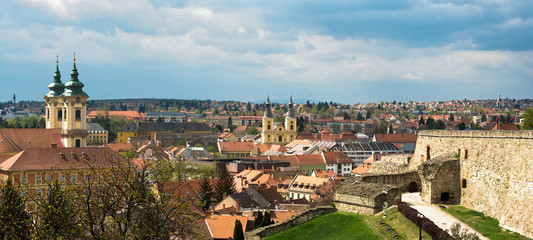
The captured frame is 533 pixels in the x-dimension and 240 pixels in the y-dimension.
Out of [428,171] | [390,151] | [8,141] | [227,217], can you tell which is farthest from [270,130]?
[428,171]

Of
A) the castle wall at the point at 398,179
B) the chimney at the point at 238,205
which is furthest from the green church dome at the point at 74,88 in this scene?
the castle wall at the point at 398,179

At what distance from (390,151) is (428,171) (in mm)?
87722

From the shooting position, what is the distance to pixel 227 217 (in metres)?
38.6

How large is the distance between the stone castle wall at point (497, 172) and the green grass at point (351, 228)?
3.73m

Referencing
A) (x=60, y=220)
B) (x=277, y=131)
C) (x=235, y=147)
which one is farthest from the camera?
(x=277, y=131)

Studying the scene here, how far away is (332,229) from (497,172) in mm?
7156

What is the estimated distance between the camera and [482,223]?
2303 cm

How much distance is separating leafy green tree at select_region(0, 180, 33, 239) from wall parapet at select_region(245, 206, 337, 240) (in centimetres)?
918

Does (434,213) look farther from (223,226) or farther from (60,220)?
(223,226)

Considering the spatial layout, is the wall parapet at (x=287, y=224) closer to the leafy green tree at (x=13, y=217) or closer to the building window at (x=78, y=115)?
the leafy green tree at (x=13, y=217)

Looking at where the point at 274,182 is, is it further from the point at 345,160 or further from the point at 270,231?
the point at 270,231

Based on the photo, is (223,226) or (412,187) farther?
(223,226)

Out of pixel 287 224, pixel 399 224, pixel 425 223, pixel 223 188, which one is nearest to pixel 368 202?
pixel 399 224

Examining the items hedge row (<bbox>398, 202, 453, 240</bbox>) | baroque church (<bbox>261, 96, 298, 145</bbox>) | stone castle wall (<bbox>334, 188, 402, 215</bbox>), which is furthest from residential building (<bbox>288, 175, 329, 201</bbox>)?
baroque church (<bbox>261, 96, 298, 145</bbox>)
